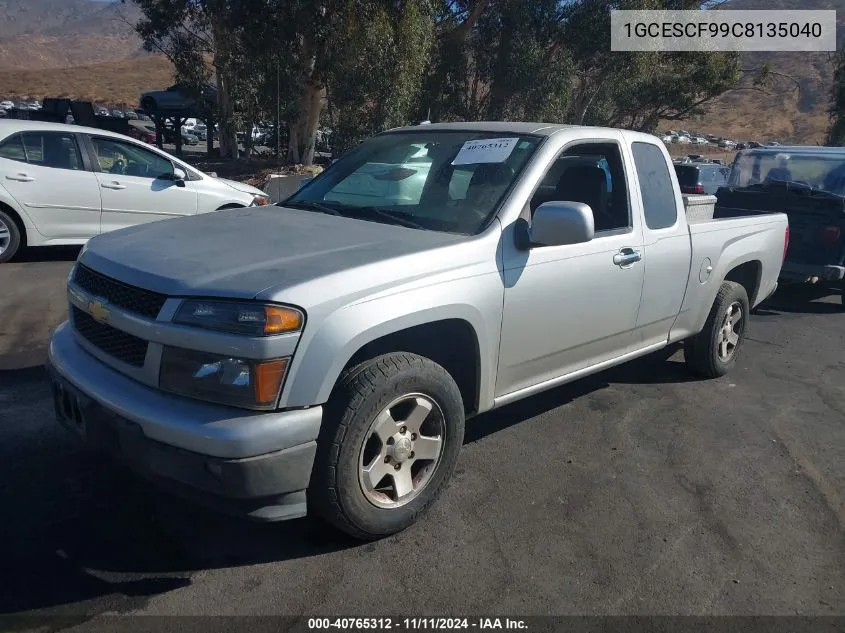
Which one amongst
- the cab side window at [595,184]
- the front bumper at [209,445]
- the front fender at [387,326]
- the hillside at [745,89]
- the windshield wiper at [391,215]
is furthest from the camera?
the hillside at [745,89]

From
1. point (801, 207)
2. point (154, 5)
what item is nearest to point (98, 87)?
point (154, 5)

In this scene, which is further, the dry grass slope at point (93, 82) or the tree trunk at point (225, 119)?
the dry grass slope at point (93, 82)

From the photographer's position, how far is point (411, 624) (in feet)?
9.05

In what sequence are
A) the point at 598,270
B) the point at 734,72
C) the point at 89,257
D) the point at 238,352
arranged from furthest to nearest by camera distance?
the point at 734,72, the point at 598,270, the point at 89,257, the point at 238,352

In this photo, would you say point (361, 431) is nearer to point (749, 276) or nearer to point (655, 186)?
point (655, 186)

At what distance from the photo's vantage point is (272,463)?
8.90 ft

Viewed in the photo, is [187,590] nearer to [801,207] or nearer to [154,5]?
[801,207]

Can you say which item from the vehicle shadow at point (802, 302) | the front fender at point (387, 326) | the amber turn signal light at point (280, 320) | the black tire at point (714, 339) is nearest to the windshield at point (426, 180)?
the front fender at point (387, 326)

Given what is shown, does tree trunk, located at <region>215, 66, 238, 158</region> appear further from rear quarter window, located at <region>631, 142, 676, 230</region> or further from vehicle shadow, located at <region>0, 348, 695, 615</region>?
vehicle shadow, located at <region>0, 348, 695, 615</region>

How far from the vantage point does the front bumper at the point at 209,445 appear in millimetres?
2662

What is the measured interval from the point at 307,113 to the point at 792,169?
45.8 ft

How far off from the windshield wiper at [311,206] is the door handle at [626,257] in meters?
1.58

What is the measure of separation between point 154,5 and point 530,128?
19896 mm

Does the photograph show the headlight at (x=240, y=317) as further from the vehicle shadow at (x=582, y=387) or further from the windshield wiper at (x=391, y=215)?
the vehicle shadow at (x=582, y=387)
